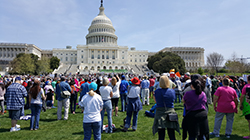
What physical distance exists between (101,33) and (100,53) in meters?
13.6

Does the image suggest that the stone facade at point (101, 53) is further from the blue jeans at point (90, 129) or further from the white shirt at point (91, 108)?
the blue jeans at point (90, 129)

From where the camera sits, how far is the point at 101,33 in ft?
317

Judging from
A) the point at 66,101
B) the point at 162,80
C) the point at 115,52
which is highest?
the point at 115,52

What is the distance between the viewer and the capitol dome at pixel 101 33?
320 feet

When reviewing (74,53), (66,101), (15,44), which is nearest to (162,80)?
(66,101)

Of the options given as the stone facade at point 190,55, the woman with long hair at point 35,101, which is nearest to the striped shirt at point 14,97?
the woman with long hair at point 35,101

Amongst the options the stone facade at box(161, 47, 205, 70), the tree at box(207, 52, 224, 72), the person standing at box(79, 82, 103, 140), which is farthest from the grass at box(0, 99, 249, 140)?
the stone facade at box(161, 47, 205, 70)

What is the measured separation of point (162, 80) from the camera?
15.0 ft

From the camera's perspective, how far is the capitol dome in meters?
97.5

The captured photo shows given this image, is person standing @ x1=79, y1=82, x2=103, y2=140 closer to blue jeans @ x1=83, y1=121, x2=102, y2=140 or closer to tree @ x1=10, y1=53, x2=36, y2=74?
blue jeans @ x1=83, y1=121, x2=102, y2=140

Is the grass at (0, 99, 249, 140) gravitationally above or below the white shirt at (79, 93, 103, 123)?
below

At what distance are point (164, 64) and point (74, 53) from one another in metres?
62.4

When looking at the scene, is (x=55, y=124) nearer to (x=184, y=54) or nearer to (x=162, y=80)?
(x=162, y=80)

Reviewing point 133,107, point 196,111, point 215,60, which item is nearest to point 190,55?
point 215,60
